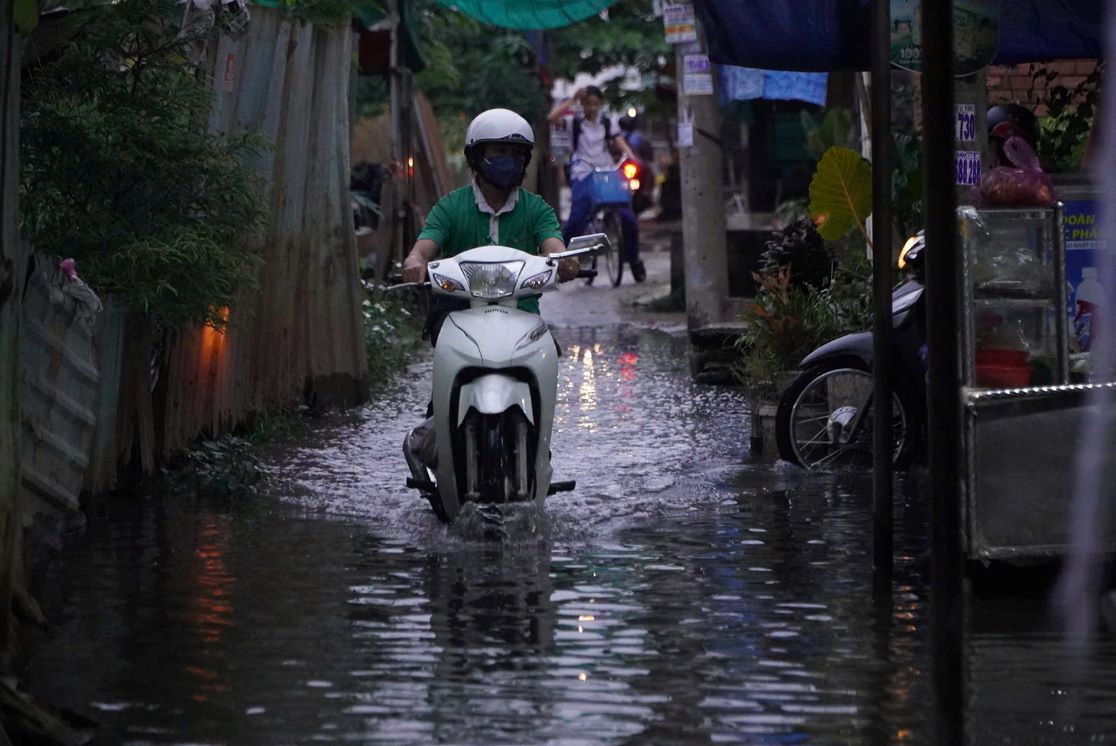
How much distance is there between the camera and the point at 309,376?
1180 centimetres

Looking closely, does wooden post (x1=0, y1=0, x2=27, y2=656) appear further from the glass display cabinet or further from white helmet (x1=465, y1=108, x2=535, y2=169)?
the glass display cabinet

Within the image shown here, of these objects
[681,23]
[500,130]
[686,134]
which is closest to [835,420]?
[500,130]

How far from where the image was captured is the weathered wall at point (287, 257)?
9773 mm

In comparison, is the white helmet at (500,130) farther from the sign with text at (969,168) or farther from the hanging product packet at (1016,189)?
the sign with text at (969,168)

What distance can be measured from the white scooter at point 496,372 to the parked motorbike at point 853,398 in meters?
2.23

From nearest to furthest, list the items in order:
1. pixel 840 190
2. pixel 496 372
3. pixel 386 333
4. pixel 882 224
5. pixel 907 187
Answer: pixel 882 224 < pixel 496 372 < pixel 907 187 < pixel 840 190 < pixel 386 333

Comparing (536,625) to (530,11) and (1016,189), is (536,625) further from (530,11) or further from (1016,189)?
(530,11)

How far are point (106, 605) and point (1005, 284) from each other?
3431mm

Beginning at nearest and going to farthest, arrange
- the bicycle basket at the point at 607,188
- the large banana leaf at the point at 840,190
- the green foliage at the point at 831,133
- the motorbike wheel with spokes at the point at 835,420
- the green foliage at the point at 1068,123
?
the motorbike wheel with spokes at the point at 835,420, the large banana leaf at the point at 840,190, the green foliage at the point at 1068,123, the green foliage at the point at 831,133, the bicycle basket at the point at 607,188

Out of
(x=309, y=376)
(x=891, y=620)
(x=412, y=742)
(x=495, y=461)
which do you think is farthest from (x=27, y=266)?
(x=309, y=376)

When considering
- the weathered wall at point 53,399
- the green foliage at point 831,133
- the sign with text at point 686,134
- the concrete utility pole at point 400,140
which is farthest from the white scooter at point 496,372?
the green foliage at point 831,133

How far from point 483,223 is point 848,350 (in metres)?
2.28

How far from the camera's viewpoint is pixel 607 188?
21.5 metres

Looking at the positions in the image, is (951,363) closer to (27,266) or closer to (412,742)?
(412,742)
